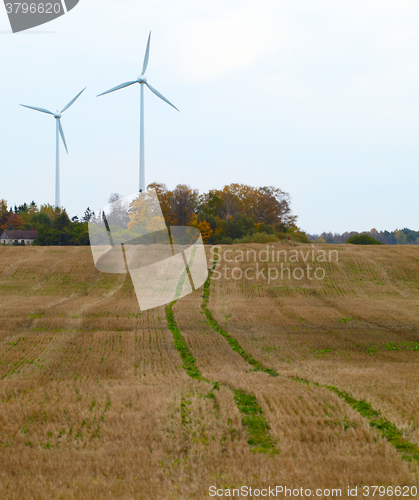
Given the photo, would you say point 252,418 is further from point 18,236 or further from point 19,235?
point 19,235

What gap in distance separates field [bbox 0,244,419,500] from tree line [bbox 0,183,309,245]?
60.3 meters

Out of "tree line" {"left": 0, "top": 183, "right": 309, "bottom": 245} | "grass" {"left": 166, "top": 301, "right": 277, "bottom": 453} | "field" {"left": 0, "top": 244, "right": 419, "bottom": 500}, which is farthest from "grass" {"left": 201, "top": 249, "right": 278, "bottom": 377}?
"tree line" {"left": 0, "top": 183, "right": 309, "bottom": 245}

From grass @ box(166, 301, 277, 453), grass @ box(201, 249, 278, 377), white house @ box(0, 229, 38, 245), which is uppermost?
white house @ box(0, 229, 38, 245)

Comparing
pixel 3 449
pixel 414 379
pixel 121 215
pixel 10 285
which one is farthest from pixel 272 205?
pixel 3 449

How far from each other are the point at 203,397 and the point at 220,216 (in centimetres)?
10324

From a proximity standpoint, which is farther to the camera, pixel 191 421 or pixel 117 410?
pixel 117 410

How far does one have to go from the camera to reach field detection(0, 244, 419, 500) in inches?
364

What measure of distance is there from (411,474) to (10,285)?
155 feet

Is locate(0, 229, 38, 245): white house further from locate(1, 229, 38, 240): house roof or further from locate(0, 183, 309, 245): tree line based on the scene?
locate(0, 183, 309, 245): tree line

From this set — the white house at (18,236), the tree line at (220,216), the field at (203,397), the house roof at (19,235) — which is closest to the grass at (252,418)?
the field at (203,397)

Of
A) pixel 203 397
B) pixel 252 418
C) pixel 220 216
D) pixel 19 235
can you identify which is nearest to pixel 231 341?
pixel 203 397

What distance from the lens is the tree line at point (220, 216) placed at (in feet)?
329

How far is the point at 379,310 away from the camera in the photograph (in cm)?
3644

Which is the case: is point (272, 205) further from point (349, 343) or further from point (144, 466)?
point (144, 466)
